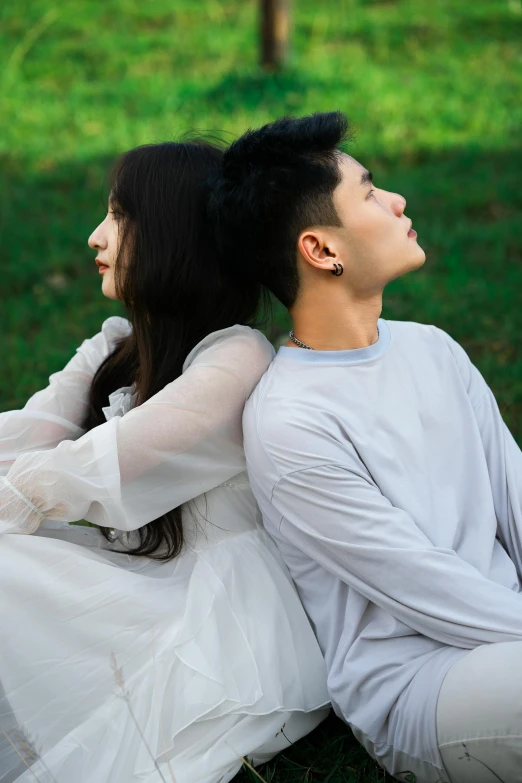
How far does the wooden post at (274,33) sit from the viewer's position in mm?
8820

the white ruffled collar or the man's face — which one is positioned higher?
the man's face

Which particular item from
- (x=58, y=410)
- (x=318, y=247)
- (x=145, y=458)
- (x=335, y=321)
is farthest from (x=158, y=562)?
(x=318, y=247)

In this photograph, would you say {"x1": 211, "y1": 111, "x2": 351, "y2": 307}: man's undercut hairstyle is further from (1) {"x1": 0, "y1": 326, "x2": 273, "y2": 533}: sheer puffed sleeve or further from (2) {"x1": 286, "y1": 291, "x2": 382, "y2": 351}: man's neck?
(1) {"x1": 0, "y1": 326, "x2": 273, "y2": 533}: sheer puffed sleeve

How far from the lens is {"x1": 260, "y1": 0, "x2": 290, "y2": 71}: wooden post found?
8.82 metres

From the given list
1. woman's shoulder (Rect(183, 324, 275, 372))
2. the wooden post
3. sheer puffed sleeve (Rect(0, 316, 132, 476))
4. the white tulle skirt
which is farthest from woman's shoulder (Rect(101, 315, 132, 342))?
the wooden post

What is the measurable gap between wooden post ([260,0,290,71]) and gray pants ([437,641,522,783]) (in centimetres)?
749

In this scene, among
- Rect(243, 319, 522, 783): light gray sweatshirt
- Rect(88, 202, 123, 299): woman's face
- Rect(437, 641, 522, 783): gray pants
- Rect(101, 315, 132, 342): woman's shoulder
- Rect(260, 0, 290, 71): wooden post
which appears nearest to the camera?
Rect(437, 641, 522, 783): gray pants

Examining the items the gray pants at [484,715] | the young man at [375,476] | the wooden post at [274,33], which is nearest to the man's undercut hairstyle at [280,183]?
the young man at [375,476]

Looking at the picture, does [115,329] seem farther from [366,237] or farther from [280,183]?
[366,237]

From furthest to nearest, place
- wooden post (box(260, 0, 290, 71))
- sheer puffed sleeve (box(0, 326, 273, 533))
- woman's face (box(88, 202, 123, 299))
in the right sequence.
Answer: wooden post (box(260, 0, 290, 71)) → woman's face (box(88, 202, 123, 299)) → sheer puffed sleeve (box(0, 326, 273, 533))

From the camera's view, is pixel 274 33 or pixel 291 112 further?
pixel 274 33

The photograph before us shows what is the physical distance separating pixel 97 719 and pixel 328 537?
663 millimetres

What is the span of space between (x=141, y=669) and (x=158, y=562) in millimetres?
301

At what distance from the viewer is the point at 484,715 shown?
2.07 m
